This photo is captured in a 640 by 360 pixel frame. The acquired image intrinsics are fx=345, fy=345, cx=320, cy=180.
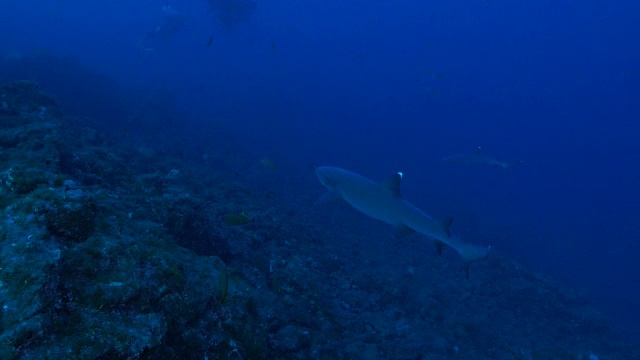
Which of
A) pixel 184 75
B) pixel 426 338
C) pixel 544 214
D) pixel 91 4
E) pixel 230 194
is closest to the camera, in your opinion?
pixel 426 338

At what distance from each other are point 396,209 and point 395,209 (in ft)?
0.05

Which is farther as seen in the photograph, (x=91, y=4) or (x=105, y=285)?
(x=91, y=4)

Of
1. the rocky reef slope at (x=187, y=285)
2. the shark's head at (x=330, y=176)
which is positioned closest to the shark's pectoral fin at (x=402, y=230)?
the shark's head at (x=330, y=176)

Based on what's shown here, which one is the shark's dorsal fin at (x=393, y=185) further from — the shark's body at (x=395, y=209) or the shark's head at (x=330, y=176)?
the shark's head at (x=330, y=176)

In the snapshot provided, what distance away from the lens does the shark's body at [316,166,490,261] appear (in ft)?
17.8

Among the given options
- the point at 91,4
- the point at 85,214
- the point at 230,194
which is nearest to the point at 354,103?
the point at 230,194

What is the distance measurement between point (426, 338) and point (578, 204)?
6001 centimetres

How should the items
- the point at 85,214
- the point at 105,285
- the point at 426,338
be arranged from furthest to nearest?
the point at 426,338 → the point at 85,214 → the point at 105,285

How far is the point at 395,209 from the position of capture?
216 inches

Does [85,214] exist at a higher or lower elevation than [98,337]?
higher

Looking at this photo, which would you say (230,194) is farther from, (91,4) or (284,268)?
(91,4)

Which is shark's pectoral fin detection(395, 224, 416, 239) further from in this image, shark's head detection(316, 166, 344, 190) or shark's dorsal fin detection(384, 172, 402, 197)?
shark's head detection(316, 166, 344, 190)

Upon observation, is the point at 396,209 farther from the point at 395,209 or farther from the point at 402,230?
the point at 402,230

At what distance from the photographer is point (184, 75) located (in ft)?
167
